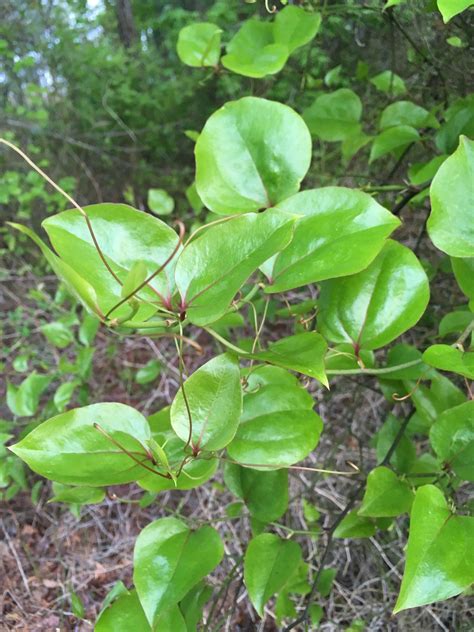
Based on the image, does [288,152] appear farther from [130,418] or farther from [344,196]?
[130,418]

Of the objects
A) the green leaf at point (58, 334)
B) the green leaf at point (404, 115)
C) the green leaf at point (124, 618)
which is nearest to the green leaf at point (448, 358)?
the green leaf at point (124, 618)

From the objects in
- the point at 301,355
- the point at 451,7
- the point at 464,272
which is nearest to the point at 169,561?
the point at 301,355

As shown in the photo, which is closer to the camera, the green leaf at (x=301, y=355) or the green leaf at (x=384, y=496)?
the green leaf at (x=301, y=355)

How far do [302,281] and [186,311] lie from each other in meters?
0.07

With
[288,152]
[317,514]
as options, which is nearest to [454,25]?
[288,152]

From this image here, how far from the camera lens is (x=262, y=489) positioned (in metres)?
0.46

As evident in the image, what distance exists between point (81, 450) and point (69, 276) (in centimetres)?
12

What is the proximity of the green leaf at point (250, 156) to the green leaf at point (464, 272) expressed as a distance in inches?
4.9

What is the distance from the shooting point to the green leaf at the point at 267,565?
0.42m

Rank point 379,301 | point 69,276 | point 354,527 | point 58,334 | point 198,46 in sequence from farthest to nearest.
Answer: point 58,334
point 198,46
point 354,527
point 379,301
point 69,276

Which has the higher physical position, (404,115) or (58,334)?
(404,115)

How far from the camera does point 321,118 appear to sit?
0.66 m

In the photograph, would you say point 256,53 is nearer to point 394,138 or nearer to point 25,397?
point 394,138

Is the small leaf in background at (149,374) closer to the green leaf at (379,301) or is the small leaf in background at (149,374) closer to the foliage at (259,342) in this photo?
the foliage at (259,342)
